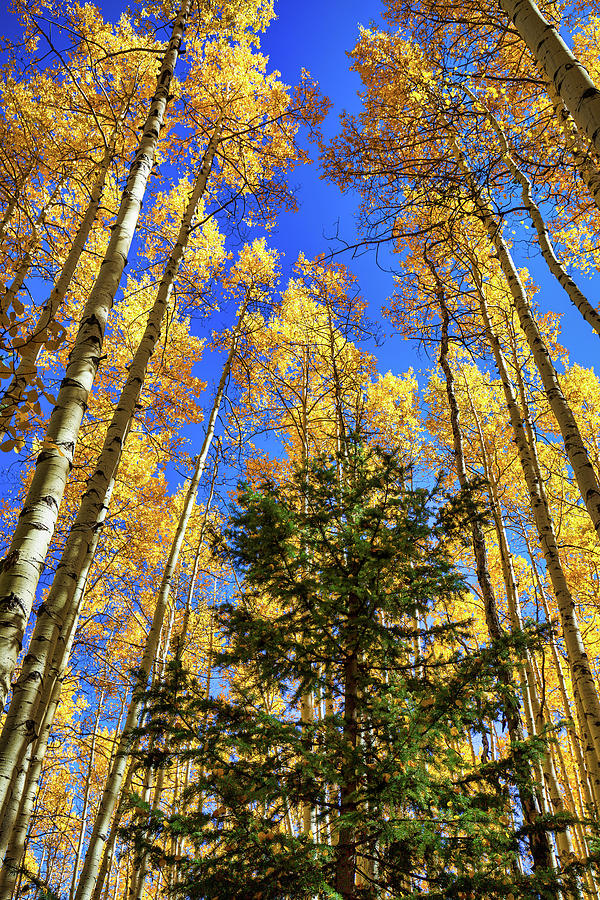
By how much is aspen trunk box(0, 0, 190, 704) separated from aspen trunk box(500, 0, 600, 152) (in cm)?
220

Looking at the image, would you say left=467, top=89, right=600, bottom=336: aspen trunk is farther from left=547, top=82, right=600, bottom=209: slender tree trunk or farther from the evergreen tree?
the evergreen tree

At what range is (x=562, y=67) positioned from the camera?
1992mm

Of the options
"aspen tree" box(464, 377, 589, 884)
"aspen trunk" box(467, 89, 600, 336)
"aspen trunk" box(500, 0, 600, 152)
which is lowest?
"aspen tree" box(464, 377, 589, 884)

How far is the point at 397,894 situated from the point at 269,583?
1848 millimetres

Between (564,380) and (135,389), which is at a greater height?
(564,380)

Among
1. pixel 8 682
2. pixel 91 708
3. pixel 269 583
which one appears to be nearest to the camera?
pixel 8 682

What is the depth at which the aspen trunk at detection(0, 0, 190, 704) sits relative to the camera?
1.70 metres

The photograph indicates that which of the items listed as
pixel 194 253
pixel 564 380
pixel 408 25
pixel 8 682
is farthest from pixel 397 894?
pixel 564 380

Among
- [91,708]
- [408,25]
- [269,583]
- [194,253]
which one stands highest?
[194,253]

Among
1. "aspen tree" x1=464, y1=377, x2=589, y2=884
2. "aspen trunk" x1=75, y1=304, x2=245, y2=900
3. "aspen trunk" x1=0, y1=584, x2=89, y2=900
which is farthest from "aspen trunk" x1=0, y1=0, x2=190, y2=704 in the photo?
"aspen tree" x1=464, y1=377, x2=589, y2=884

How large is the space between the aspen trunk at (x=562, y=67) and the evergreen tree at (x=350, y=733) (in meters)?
2.26

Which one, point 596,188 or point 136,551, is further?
point 136,551

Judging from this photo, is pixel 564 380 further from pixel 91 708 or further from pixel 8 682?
pixel 91 708

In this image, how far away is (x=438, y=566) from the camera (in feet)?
11.5
